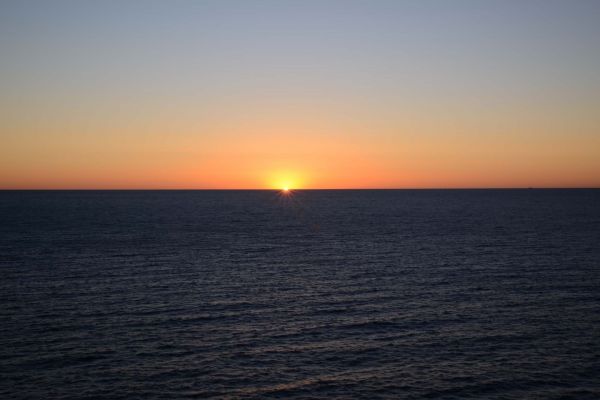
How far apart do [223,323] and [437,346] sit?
61.3 ft

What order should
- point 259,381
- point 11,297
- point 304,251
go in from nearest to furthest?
point 259,381 < point 11,297 < point 304,251

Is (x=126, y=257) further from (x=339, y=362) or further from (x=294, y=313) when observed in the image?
(x=339, y=362)

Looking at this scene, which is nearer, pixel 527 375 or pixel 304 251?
pixel 527 375

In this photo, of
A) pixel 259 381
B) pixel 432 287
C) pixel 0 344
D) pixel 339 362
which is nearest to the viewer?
pixel 259 381

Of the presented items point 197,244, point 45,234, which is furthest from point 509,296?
point 45,234

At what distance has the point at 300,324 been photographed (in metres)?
45.9

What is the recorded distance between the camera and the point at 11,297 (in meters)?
54.2

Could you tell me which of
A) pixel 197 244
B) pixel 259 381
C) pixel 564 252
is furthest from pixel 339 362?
pixel 197 244

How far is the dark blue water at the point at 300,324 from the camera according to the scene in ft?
110

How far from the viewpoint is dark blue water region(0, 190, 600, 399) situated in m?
33.4

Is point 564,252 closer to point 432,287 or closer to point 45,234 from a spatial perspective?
point 432,287

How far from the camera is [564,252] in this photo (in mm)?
85438

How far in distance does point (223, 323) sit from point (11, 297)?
24.9 m

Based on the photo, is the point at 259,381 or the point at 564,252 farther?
the point at 564,252
